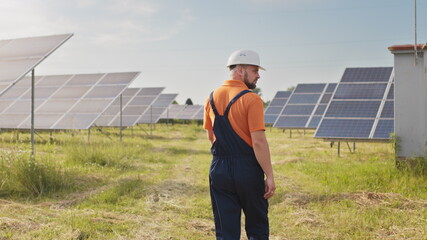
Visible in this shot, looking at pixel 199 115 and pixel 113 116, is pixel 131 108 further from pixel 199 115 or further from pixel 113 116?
pixel 199 115

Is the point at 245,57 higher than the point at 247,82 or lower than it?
higher

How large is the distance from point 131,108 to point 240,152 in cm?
2251

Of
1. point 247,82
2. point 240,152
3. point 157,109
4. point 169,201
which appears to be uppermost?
point 157,109

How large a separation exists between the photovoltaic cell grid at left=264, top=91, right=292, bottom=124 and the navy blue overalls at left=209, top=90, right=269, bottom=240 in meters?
25.5

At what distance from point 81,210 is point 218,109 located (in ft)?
10.9

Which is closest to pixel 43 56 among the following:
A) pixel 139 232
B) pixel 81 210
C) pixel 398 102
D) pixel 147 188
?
pixel 147 188

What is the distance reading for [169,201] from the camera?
21.0ft

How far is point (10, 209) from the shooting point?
5.62m

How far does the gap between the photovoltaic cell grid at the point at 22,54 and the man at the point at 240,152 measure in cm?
584

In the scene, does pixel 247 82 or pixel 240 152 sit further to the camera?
pixel 247 82

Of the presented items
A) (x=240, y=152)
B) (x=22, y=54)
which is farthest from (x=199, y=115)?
(x=240, y=152)

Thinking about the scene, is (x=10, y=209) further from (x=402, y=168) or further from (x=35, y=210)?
(x=402, y=168)

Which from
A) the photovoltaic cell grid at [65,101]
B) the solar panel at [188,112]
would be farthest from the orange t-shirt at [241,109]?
the solar panel at [188,112]

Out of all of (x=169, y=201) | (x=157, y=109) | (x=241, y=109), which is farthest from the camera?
(x=157, y=109)
